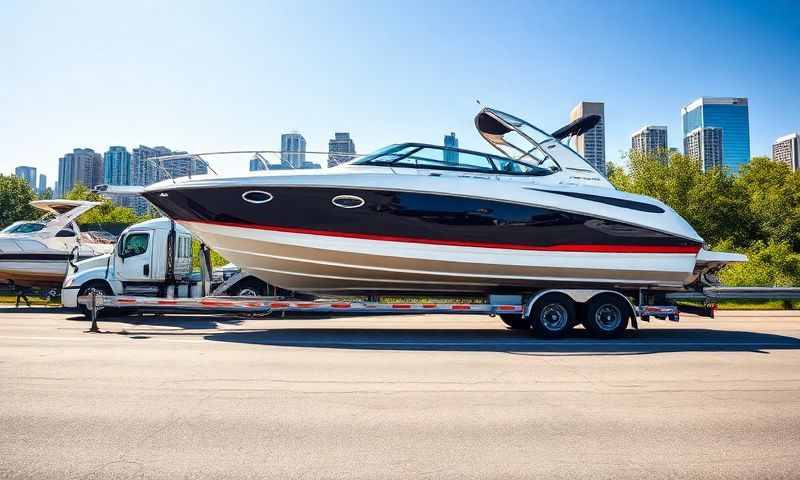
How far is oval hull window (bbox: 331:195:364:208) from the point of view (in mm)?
9086

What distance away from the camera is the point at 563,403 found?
16.1ft

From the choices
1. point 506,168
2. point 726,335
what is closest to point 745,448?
point 506,168

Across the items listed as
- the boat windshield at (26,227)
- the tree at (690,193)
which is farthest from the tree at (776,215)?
the boat windshield at (26,227)

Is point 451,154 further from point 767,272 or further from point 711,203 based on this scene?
point 711,203

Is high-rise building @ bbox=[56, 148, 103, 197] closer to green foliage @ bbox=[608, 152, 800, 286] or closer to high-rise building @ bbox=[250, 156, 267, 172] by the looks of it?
green foliage @ bbox=[608, 152, 800, 286]

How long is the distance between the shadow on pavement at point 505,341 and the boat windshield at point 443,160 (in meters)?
3.20

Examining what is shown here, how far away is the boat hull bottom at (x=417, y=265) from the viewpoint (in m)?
9.23

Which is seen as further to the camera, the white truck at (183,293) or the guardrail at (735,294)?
the guardrail at (735,294)

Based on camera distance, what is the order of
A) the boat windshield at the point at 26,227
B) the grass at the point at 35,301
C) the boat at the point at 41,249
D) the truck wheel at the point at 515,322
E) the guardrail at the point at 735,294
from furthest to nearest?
the grass at the point at 35,301
the boat windshield at the point at 26,227
the boat at the point at 41,249
the truck wheel at the point at 515,322
the guardrail at the point at 735,294

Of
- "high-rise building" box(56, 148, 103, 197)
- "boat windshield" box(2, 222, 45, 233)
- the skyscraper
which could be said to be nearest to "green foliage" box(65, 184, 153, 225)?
"boat windshield" box(2, 222, 45, 233)

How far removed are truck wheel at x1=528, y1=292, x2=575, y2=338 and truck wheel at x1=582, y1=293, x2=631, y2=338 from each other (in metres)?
0.35

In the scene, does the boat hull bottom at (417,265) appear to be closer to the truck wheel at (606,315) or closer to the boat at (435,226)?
the boat at (435,226)

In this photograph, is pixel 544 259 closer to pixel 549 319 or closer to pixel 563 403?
pixel 549 319

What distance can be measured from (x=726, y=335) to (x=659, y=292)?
157 cm
